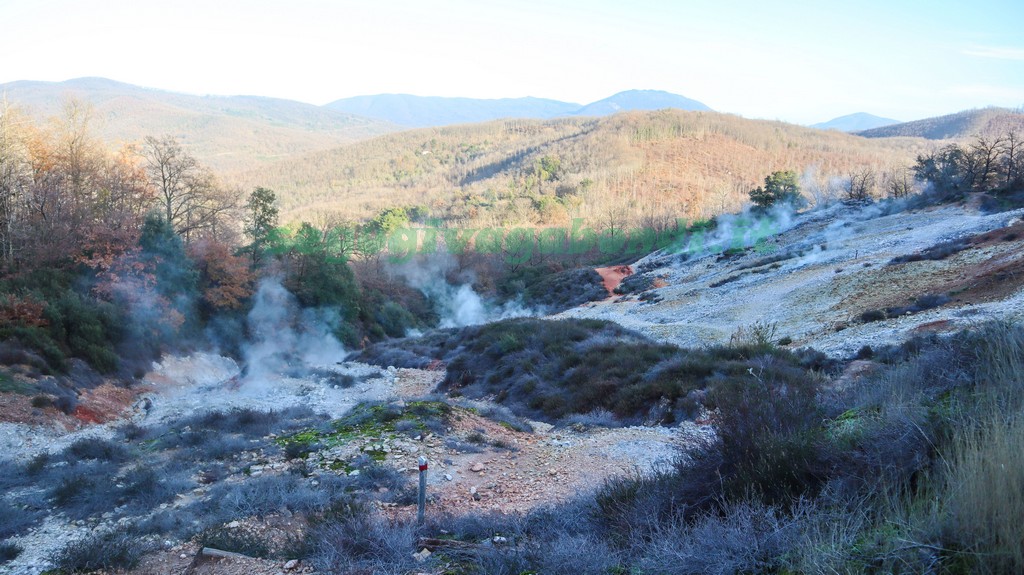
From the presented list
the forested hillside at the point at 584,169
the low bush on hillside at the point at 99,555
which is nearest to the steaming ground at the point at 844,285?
the low bush on hillside at the point at 99,555

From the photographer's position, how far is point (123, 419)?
17703 millimetres

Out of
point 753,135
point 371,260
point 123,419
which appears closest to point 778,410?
point 123,419

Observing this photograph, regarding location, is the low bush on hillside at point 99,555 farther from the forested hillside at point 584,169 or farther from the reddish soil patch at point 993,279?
the forested hillside at point 584,169

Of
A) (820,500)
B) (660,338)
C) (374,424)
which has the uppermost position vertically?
(820,500)

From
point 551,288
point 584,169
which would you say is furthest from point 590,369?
point 584,169

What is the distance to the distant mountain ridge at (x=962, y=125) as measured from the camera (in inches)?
4892

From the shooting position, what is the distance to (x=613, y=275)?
55.3 m

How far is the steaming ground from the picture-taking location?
15875 mm

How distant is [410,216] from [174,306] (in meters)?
62.5

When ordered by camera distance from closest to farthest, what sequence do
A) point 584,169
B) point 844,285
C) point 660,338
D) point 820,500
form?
point 820,500 → point 660,338 → point 844,285 → point 584,169

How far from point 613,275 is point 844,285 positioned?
31.9m

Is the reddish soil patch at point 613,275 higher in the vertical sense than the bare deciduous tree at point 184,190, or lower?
lower

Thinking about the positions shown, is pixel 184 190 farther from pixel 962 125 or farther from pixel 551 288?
pixel 962 125

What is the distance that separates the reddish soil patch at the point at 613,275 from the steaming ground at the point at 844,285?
5.96m
